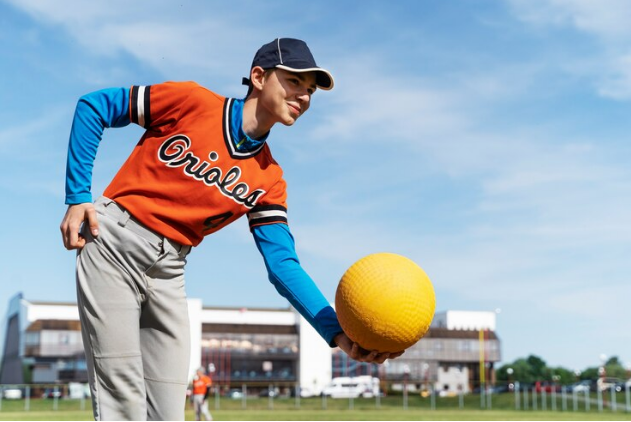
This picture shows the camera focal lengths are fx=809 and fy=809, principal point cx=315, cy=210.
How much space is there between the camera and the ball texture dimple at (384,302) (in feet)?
14.4

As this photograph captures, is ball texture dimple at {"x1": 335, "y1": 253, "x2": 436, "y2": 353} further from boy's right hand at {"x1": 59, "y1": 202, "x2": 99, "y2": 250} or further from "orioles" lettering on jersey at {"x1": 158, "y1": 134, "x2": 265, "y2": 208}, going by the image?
boy's right hand at {"x1": 59, "y1": 202, "x2": 99, "y2": 250}

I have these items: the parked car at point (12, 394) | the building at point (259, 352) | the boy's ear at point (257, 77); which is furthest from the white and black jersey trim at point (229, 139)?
the building at point (259, 352)

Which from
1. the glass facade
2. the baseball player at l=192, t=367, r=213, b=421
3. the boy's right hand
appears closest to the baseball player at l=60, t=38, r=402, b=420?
the boy's right hand

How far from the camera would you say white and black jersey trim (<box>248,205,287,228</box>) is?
502 cm

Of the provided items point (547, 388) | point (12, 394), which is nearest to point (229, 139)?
point (12, 394)

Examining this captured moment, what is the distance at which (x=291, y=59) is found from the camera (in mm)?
4711

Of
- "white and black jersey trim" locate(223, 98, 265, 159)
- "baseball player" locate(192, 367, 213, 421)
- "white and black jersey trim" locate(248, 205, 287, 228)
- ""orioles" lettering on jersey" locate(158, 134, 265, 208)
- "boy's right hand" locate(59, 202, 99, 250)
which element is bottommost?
"baseball player" locate(192, 367, 213, 421)

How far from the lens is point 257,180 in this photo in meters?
4.84

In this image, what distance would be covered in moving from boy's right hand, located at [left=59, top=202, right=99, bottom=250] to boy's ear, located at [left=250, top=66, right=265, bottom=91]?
1216 millimetres

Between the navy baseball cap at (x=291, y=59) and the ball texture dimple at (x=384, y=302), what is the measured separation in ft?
3.59

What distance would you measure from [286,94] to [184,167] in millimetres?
734

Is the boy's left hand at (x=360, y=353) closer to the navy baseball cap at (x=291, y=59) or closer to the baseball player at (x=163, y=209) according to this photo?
the baseball player at (x=163, y=209)

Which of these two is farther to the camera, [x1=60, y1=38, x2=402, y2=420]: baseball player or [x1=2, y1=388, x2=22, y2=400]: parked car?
[x1=2, y1=388, x2=22, y2=400]: parked car

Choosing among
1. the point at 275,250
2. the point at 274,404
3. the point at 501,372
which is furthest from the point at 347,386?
the point at 275,250
